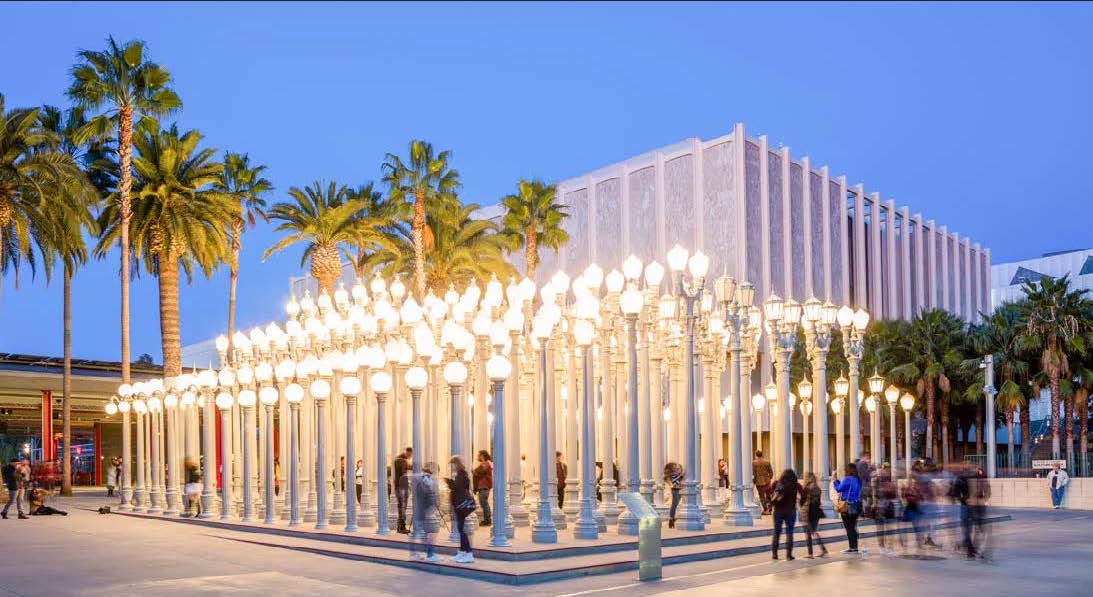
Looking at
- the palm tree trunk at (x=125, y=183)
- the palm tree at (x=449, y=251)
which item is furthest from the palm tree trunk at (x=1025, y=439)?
the palm tree trunk at (x=125, y=183)

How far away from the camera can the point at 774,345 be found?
25219 mm

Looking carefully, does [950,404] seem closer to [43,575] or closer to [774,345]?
[774,345]

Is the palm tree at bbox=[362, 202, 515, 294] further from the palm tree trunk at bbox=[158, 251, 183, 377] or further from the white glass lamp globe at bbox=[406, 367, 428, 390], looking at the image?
the white glass lamp globe at bbox=[406, 367, 428, 390]

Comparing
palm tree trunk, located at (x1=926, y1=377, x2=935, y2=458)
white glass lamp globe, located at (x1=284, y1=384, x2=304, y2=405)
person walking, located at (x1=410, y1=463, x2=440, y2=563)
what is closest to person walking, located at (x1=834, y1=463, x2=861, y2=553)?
person walking, located at (x1=410, y1=463, x2=440, y2=563)

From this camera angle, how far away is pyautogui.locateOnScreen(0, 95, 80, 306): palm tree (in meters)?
35.6

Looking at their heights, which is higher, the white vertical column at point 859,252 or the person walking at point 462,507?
the white vertical column at point 859,252

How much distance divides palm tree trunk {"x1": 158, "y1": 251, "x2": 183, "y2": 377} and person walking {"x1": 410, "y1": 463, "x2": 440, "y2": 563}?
24914 mm

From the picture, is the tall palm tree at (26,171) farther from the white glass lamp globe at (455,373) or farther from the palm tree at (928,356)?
the palm tree at (928,356)

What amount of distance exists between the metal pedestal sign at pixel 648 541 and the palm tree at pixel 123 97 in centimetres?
2792

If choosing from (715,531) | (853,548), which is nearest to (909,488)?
(853,548)

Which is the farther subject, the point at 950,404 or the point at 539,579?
the point at 950,404

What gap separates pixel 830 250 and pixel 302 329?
154ft

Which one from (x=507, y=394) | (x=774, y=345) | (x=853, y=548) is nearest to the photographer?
(x=853, y=548)

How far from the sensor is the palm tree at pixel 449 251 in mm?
47344
